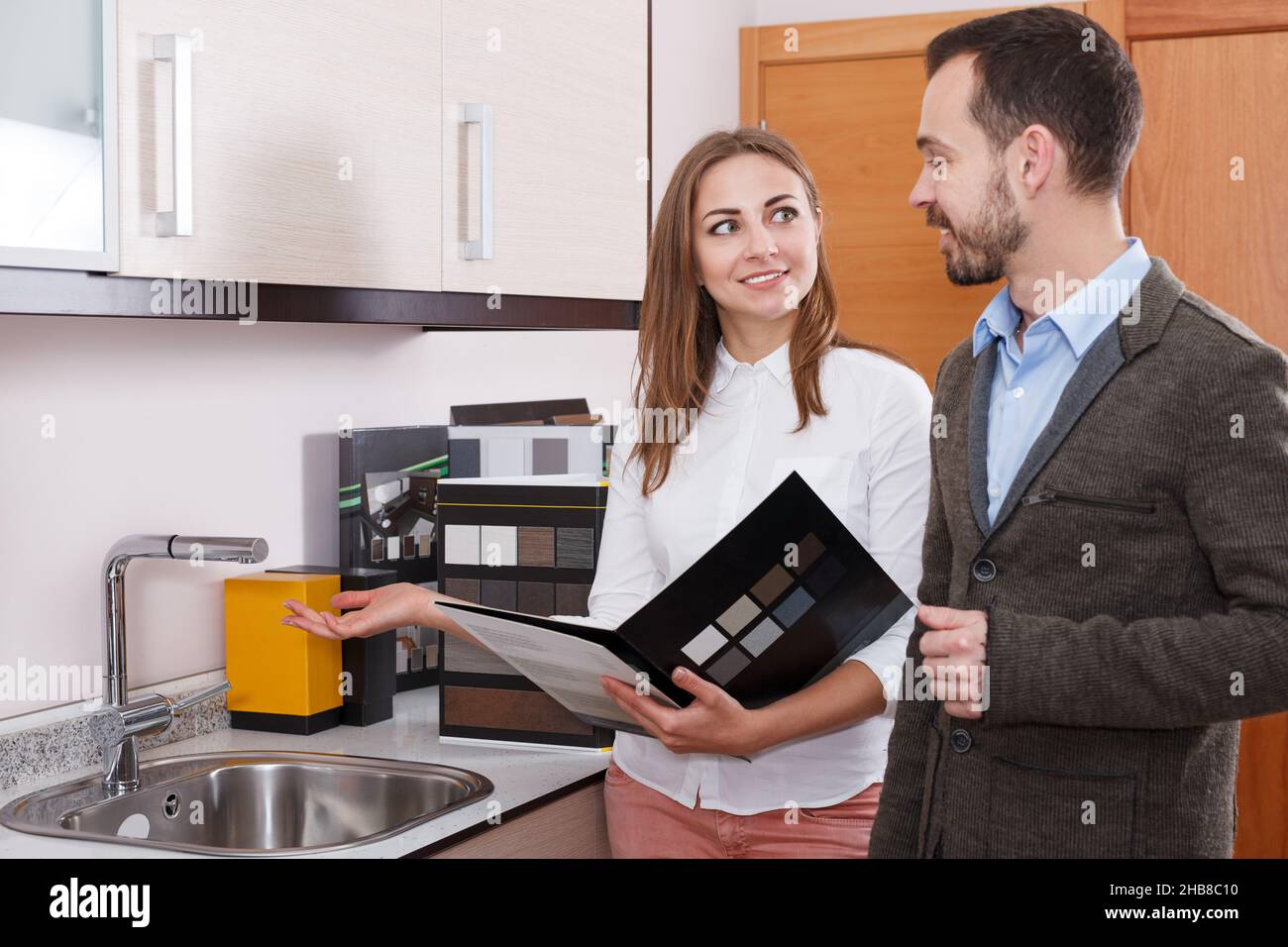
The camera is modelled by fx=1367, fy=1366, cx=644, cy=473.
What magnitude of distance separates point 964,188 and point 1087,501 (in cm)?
31

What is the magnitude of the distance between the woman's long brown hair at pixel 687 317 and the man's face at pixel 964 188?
1.32ft

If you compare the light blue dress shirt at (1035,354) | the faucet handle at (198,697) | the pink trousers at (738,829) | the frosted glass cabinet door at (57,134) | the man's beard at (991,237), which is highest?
the frosted glass cabinet door at (57,134)

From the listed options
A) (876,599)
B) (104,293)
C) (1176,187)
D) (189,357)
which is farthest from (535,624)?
(1176,187)

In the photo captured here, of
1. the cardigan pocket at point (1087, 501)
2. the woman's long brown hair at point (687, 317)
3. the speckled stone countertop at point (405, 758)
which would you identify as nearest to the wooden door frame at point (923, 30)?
the woman's long brown hair at point (687, 317)

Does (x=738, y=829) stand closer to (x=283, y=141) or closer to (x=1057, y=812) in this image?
(x=1057, y=812)

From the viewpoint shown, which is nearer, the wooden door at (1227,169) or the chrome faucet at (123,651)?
the chrome faucet at (123,651)

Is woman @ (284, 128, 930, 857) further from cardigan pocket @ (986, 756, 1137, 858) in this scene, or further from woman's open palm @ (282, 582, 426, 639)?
cardigan pocket @ (986, 756, 1137, 858)

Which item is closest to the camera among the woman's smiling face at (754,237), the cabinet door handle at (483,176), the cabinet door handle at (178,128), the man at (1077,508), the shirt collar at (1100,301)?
the man at (1077,508)

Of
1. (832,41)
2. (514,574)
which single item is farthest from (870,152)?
(514,574)

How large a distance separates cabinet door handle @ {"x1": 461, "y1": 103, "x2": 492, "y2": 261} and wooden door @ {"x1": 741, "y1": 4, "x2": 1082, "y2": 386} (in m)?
1.61

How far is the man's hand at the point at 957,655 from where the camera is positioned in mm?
1104

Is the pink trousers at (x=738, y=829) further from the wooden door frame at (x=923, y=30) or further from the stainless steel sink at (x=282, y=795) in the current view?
the wooden door frame at (x=923, y=30)

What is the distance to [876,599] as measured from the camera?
4.67ft

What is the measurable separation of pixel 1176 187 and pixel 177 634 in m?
2.33
